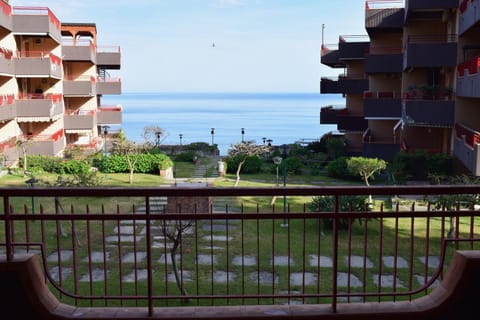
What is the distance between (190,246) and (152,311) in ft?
31.3

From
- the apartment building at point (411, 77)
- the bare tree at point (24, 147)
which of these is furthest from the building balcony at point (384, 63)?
the bare tree at point (24, 147)

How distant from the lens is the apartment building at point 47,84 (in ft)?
98.7

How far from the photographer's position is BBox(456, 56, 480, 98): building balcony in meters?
18.4

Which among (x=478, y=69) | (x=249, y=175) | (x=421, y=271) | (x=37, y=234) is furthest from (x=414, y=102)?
(x=37, y=234)

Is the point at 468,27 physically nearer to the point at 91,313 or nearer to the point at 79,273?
the point at 79,273

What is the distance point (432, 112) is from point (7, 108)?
20173 mm

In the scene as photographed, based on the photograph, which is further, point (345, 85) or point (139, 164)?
point (345, 85)

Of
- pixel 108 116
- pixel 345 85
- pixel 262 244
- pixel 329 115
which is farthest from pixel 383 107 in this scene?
pixel 108 116

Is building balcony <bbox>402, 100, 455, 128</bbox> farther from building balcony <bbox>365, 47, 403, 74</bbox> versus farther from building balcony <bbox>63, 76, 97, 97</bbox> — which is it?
building balcony <bbox>63, 76, 97, 97</bbox>

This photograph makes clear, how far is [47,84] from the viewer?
118ft

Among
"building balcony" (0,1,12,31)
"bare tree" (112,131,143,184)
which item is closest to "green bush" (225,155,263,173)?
"bare tree" (112,131,143,184)

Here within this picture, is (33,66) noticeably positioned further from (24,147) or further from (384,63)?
(384,63)

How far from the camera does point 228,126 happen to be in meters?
110

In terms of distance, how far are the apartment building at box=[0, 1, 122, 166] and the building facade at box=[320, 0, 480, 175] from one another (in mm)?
17243
